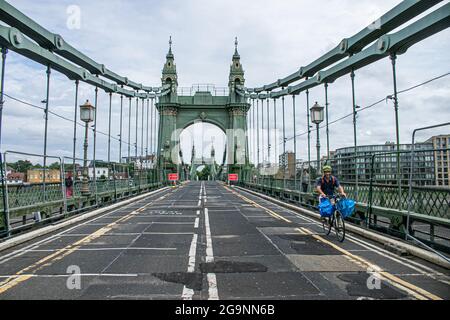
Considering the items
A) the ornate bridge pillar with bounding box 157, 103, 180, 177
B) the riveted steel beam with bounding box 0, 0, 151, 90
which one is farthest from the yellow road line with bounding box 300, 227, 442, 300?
the ornate bridge pillar with bounding box 157, 103, 180, 177

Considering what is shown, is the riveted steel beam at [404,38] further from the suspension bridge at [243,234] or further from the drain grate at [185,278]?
the drain grate at [185,278]

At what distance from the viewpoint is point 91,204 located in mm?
16203

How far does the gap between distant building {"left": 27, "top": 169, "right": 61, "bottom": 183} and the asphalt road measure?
202 centimetres

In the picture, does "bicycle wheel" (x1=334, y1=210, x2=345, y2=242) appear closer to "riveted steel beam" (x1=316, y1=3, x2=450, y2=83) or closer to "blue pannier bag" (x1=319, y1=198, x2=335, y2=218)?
"blue pannier bag" (x1=319, y1=198, x2=335, y2=218)

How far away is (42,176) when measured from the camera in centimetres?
1111

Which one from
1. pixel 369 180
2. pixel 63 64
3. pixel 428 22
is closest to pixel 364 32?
pixel 428 22

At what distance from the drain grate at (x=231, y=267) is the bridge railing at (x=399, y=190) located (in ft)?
11.5

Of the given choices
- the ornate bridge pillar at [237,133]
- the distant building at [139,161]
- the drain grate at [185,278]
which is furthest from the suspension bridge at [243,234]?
the ornate bridge pillar at [237,133]

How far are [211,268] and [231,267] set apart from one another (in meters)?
0.34

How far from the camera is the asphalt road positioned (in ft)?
15.6

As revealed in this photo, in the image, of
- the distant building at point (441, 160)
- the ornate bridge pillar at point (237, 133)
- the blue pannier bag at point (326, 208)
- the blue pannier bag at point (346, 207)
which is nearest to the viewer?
the distant building at point (441, 160)

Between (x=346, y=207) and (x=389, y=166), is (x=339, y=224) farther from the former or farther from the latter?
(x=389, y=166)

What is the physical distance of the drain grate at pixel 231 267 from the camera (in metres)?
5.86
